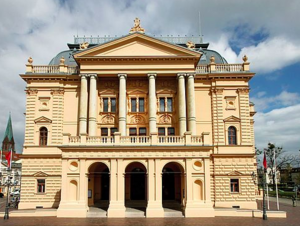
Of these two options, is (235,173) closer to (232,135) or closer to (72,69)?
(232,135)

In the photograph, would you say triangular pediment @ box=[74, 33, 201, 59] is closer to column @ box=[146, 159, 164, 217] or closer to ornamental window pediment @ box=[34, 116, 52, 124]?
ornamental window pediment @ box=[34, 116, 52, 124]

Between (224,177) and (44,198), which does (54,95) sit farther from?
(224,177)

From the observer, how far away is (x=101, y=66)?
3797 centimetres

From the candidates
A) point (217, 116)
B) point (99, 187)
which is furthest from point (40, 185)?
point (217, 116)

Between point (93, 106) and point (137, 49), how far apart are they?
8.55m

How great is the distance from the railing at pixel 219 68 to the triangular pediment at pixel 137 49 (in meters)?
3.60

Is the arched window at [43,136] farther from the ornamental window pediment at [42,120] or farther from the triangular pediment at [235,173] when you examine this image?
the triangular pediment at [235,173]

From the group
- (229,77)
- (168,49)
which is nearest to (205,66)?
(229,77)

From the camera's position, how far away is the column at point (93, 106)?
1436 inches

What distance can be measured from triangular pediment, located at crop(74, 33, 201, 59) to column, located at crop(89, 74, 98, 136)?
292cm

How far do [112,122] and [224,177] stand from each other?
14801 mm

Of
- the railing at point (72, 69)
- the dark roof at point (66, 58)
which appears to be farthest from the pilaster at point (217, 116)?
the dark roof at point (66, 58)

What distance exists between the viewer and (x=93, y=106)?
37094 mm

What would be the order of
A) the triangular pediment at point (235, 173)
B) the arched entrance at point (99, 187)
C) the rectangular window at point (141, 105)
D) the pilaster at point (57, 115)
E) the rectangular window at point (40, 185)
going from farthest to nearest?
the rectangular window at point (141, 105) → the pilaster at point (57, 115) → the rectangular window at point (40, 185) → the triangular pediment at point (235, 173) → the arched entrance at point (99, 187)
